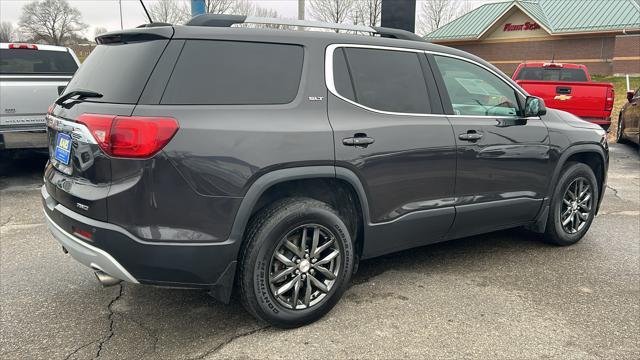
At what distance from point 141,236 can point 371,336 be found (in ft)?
4.68

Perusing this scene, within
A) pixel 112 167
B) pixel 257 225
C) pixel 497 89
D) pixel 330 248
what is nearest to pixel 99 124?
pixel 112 167

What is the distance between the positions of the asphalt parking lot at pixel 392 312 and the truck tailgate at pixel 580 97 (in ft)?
19.0

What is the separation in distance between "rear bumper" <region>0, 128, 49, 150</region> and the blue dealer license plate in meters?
3.90

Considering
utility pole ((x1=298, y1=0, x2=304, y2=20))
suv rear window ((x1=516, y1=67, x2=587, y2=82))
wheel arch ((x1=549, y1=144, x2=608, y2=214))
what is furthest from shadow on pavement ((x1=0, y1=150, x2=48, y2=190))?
suv rear window ((x1=516, y1=67, x2=587, y2=82))

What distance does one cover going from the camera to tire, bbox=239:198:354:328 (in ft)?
9.45

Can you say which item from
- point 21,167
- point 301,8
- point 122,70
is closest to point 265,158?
point 122,70

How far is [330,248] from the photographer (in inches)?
125

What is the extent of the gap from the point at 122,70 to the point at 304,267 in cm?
153

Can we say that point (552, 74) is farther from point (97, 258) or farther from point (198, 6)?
point (97, 258)

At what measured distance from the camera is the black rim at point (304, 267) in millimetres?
2996

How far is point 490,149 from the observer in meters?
3.84

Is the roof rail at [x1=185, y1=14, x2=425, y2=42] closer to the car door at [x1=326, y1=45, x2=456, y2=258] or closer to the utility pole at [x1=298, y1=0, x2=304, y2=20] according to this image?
the car door at [x1=326, y1=45, x2=456, y2=258]

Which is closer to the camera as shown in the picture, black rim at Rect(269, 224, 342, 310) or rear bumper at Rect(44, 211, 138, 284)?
rear bumper at Rect(44, 211, 138, 284)

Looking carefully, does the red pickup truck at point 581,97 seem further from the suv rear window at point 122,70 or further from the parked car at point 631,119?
the suv rear window at point 122,70
